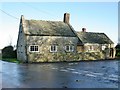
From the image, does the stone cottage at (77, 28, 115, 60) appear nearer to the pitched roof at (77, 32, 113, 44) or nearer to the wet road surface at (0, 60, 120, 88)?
the pitched roof at (77, 32, 113, 44)

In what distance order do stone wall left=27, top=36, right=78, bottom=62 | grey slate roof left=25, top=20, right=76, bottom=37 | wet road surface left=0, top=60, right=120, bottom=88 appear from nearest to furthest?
1. wet road surface left=0, top=60, right=120, bottom=88
2. stone wall left=27, top=36, right=78, bottom=62
3. grey slate roof left=25, top=20, right=76, bottom=37

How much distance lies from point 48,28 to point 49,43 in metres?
3.69

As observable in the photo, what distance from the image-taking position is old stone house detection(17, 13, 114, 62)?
41656mm

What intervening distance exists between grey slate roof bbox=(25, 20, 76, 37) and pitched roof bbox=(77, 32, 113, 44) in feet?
16.4

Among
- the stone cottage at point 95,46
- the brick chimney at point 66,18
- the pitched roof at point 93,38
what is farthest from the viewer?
the pitched roof at point 93,38

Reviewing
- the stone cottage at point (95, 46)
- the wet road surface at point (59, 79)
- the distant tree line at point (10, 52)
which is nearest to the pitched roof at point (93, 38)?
the stone cottage at point (95, 46)

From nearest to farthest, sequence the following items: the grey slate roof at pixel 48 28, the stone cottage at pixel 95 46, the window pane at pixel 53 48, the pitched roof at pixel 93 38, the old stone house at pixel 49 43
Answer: the old stone house at pixel 49 43 → the grey slate roof at pixel 48 28 → the window pane at pixel 53 48 → the stone cottage at pixel 95 46 → the pitched roof at pixel 93 38

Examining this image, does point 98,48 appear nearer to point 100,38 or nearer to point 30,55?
point 100,38

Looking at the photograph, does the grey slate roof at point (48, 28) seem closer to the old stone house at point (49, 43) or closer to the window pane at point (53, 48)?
the old stone house at point (49, 43)

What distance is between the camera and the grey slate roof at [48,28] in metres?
43.3

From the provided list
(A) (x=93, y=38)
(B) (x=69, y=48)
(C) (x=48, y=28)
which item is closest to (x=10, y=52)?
(C) (x=48, y=28)

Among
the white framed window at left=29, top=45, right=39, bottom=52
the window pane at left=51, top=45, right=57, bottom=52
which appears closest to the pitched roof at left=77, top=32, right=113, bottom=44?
the window pane at left=51, top=45, right=57, bottom=52

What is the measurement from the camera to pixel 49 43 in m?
43.4

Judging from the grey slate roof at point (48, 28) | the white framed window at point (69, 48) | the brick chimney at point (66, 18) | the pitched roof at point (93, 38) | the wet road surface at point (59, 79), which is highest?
the brick chimney at point (66, 18)
